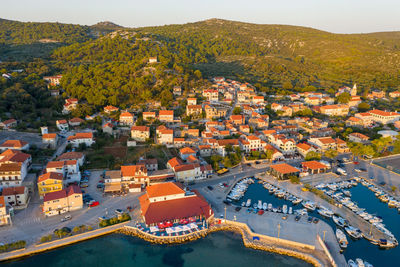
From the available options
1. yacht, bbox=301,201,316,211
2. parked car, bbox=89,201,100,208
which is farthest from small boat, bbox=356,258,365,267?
parked car, bbox=89,201,100,208

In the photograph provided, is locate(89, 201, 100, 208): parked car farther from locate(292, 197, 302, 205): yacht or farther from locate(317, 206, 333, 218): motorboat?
locate(317, 206, 333, 218): motorboat

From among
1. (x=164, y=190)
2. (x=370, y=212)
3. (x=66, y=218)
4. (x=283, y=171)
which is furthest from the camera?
(x=283, y=171)

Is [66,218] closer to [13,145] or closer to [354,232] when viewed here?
[13,145]

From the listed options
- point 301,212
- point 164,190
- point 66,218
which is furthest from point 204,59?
point 66,218

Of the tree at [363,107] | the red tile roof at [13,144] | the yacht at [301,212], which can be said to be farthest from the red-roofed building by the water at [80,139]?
the tree at [363,107]

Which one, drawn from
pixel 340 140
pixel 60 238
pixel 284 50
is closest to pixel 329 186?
pixel 340 140
